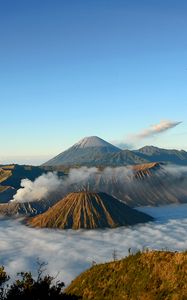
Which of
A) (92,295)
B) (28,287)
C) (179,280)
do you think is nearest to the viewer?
(28,287)

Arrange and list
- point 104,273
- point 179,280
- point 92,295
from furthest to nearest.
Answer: point 104,273, point 92,295, point 179,280

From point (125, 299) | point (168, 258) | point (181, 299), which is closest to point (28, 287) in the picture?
point (125, 299)

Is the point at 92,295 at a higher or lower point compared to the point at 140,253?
lower

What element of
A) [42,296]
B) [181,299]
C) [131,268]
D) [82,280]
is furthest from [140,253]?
[42,296]

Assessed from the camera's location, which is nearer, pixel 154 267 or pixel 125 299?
pixel 125 299

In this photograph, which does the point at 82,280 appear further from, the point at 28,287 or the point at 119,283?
the point at 28,287

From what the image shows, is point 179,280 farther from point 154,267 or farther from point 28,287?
point 28,287
